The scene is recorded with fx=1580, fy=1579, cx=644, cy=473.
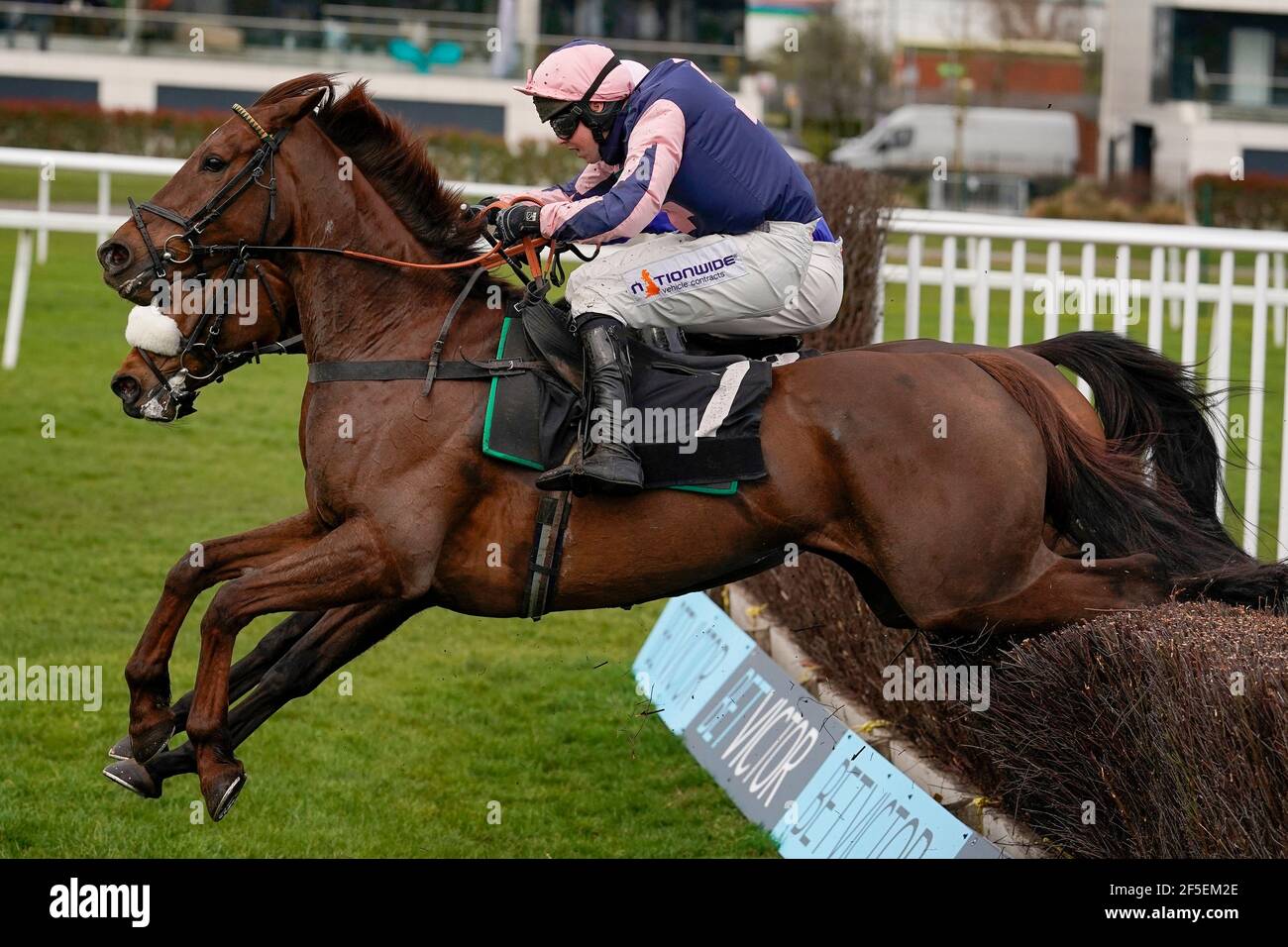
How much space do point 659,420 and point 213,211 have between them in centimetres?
138

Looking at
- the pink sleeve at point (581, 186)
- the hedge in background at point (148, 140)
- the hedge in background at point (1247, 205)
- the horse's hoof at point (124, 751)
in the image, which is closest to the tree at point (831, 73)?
the hedge in background at point (148, 140)

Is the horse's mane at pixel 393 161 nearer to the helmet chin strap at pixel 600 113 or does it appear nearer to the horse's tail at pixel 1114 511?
the helmet chin strap at pixel 600 113

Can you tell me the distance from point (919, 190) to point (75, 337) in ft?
69.0

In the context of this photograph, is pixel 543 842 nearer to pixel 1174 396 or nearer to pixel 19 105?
pixel 1174 396

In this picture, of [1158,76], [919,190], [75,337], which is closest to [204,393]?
[75,337]

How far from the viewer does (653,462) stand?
14.4ft

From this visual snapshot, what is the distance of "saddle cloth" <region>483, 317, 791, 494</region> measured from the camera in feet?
14.4

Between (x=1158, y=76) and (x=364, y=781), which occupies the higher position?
(x=1158, y=76)

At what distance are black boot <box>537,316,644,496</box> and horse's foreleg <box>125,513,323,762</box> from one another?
2.55ft

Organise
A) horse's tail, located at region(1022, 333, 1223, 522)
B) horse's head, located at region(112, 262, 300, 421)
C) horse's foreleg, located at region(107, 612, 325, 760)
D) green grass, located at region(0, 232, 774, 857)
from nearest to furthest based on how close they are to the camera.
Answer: horse's head, located at region(112, 262, 300, 421) < horse's foreleg, located at region(107, 612, 325, 760) < horse's tail, located at region(1022, 333, 1223, 522) < green grass, located at region(0, 232, 774, 857)

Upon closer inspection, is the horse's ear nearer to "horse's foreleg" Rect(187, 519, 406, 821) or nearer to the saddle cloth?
the saddle cloth

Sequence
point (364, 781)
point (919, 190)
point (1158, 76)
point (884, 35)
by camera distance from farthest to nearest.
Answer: point (884, 35) → point (1158, 76) → point (919, 190) → point (364, 781)

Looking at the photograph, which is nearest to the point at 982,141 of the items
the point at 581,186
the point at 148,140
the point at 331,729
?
the point at 148,140

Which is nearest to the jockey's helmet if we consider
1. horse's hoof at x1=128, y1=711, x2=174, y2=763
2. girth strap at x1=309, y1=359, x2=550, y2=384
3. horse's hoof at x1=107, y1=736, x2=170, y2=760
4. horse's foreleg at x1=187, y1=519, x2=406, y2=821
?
girth strap at x1=309, y1=359, x2=550, y2=384
